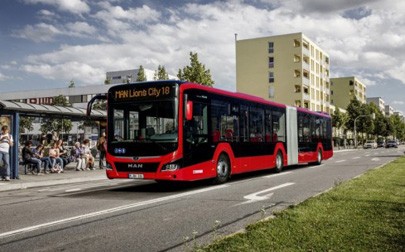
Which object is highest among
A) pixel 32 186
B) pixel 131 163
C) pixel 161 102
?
pixel 161 102

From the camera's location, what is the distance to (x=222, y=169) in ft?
41.8

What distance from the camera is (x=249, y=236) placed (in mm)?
5273

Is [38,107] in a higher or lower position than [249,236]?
higher

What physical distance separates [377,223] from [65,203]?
6263mm

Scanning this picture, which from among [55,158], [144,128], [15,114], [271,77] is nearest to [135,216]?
[144,128]

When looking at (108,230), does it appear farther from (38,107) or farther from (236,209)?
(38,107)

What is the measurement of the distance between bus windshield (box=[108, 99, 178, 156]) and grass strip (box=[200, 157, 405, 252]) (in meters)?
4.03

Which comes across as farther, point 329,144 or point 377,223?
point 329,144

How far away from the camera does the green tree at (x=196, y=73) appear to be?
39.9 meters

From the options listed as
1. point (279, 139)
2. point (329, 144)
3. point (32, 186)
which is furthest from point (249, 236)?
point (329, 144)

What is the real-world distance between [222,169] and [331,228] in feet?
23.3

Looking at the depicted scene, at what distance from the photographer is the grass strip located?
4.80 meters

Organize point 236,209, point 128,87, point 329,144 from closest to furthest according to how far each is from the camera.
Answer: point 236,209 < point 128,87 < point 329,144

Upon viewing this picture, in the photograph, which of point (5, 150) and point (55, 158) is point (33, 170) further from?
point (5, 150)
